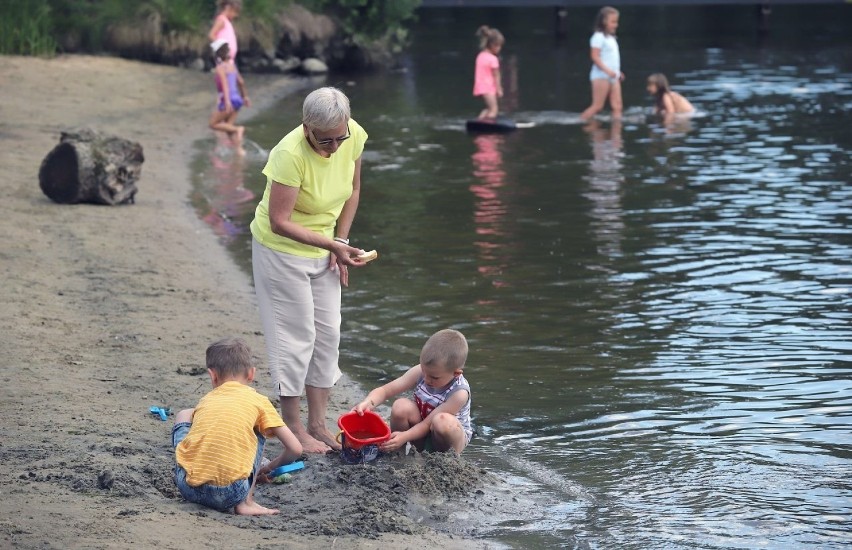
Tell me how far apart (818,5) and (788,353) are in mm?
33847

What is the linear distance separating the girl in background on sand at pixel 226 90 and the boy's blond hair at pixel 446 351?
11.8 metres

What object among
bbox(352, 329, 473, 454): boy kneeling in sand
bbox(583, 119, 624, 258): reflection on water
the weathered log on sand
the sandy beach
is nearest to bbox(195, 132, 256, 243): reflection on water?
the sandy beach

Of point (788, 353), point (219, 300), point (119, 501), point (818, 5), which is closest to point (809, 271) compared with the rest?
point (788, 353)

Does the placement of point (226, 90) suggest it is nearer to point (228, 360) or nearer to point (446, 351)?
point (446, 351)

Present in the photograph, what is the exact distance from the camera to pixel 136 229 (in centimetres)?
1167

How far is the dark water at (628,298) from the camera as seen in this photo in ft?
20.6

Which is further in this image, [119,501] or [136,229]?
[136,229]

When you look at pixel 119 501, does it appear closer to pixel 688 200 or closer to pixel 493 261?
pixel 493 261


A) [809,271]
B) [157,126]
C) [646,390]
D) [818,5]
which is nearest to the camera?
[646,390]

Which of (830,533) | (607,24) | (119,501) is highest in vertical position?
(607,24)

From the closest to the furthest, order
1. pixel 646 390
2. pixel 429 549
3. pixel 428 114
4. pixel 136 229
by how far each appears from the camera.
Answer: pixel 429 549 → pixel 646 390 → pixel 136 229 → pixel 428 114

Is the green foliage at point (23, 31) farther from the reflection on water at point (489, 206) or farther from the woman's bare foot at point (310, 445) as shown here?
the woman's bare foot at point (310, 445)

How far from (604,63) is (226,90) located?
584 cm

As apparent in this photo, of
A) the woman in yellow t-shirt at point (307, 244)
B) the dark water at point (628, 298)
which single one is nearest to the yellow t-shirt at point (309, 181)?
the woman in yellow t-shirt at point (307, 244)
